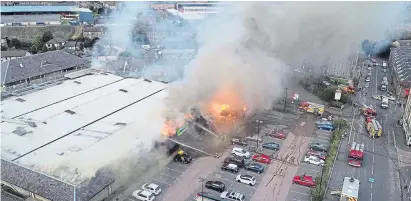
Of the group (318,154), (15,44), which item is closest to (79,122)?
(318,154)

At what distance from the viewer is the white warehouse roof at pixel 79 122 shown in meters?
12.0

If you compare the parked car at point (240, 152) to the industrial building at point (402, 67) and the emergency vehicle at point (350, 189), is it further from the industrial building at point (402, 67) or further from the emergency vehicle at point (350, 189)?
the industrial building at point (402, 67)

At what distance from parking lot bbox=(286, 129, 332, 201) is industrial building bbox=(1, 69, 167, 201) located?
200 inches

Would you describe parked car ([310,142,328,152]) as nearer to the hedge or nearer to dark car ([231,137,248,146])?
the hedge

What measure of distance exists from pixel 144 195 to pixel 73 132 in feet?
13.3

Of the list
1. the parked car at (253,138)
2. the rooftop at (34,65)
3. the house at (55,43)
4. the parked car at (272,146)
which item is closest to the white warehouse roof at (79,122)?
the rooftop at (34,65)

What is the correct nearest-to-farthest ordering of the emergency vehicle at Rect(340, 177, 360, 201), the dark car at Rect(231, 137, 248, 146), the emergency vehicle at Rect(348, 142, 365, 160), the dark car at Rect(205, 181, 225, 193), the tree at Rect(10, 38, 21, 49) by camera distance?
1. the emergency vehicle at Rect(340, 177, 360, 201)
2. the dark car at Rect(205, 181, 225, 193)
3. the emergency vehicle at Rect(348, 142, 365, 160)
4. the dark car at Rect(231, 137, 248, 146)
5. the tree at Rect(10, 38, 21, 49)

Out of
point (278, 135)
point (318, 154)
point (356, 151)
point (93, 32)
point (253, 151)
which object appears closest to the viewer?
point (356, 151)

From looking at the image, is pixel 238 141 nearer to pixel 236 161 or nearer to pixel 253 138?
pixel 253 138

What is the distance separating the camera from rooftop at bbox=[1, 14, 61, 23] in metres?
41.5

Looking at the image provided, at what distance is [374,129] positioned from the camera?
16.4m

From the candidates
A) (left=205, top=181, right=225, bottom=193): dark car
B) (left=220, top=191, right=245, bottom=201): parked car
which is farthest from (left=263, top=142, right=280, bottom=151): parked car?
(left=220, top=191, right=245, bottom=201): parked car

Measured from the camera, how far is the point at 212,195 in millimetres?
11938

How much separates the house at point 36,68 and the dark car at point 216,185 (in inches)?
474
